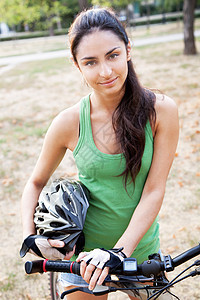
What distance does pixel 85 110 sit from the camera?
2.11 m

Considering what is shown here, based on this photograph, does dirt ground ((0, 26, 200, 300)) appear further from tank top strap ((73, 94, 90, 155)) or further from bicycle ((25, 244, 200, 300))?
bicycle ((25, 244, 200, 300))

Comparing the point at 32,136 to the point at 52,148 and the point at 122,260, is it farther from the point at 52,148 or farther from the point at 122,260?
the point at 122,260

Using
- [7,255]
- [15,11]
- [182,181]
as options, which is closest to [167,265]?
[7,255]

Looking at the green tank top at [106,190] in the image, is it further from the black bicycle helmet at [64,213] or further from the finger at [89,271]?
the finger at [89,271]

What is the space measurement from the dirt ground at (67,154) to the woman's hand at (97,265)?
1.50 metres

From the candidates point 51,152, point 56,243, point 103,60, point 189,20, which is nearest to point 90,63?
point 103,60

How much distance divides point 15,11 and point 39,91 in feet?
67.6

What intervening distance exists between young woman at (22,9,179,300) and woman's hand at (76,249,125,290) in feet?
1.09

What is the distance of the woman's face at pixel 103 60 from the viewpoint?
1824 millimetres

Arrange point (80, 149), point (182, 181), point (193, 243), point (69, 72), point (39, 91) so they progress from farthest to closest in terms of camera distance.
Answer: point (69, 72) < point (39, 91) < point (182, 181) < point (193, 243) < point (80, 149)

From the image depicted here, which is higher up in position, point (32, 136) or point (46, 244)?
point (46, 244)

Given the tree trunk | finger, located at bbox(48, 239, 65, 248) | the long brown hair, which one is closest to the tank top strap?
the long brown hair

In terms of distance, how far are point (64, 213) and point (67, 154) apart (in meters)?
5.11

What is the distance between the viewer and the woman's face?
Answer: 5.98ft
